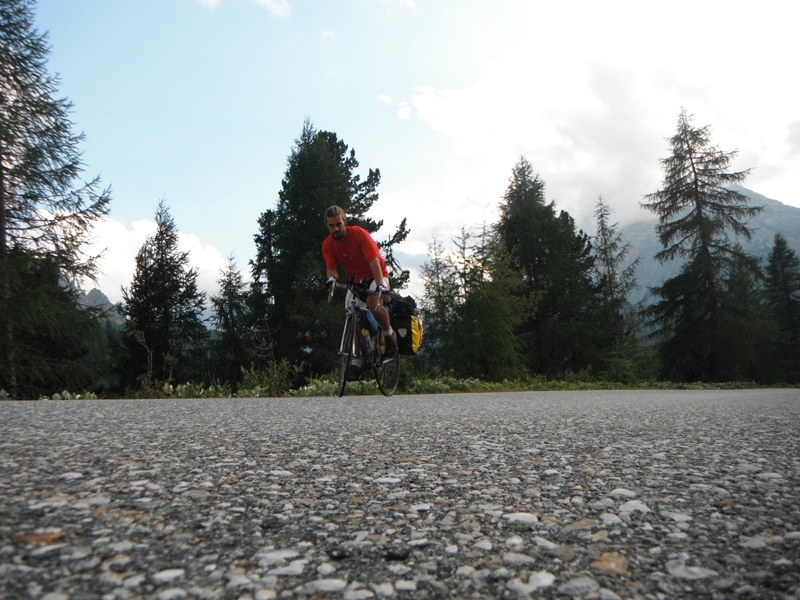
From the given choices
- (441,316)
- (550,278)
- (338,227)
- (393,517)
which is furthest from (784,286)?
(393,517)

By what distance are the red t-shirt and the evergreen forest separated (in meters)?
2.97

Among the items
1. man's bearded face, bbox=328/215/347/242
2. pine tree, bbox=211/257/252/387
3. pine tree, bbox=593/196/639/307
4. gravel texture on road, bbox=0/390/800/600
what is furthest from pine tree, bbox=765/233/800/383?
gravel texture on road, bbox=0/390/800/600

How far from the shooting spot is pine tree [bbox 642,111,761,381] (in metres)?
27.6

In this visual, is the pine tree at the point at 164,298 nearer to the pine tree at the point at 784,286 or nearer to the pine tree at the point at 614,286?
the pine tree at the point at 614,286

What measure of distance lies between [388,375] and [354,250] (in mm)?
2565

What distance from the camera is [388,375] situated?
8945 millimetres

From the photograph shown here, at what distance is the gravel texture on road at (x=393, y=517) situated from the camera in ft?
4.33

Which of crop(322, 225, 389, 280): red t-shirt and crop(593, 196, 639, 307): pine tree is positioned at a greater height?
crop(593, 196, 639, 307): pine tree

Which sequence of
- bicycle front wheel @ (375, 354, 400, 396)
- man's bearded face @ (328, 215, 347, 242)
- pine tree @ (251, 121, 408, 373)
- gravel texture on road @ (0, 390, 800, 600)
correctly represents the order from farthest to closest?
pine tree @ (251, 121, 408, 373), bicycle front wheel @ (375, 354, 400, 396), man's bearded face @ (328, 215, 347, 242), gravel texture on road @ (0, 390, 800, 600)

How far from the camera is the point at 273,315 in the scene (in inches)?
983

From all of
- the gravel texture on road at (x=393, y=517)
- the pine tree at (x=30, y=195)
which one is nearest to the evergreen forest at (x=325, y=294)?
the pine tree at (x=30, y=195)

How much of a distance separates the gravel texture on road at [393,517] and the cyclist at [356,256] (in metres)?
4.12

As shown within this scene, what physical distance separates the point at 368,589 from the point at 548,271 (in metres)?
31.2

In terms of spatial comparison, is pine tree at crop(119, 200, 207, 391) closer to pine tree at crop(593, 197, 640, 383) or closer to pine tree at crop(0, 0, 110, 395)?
pine tree at crop(0, 0, 110, 395)
